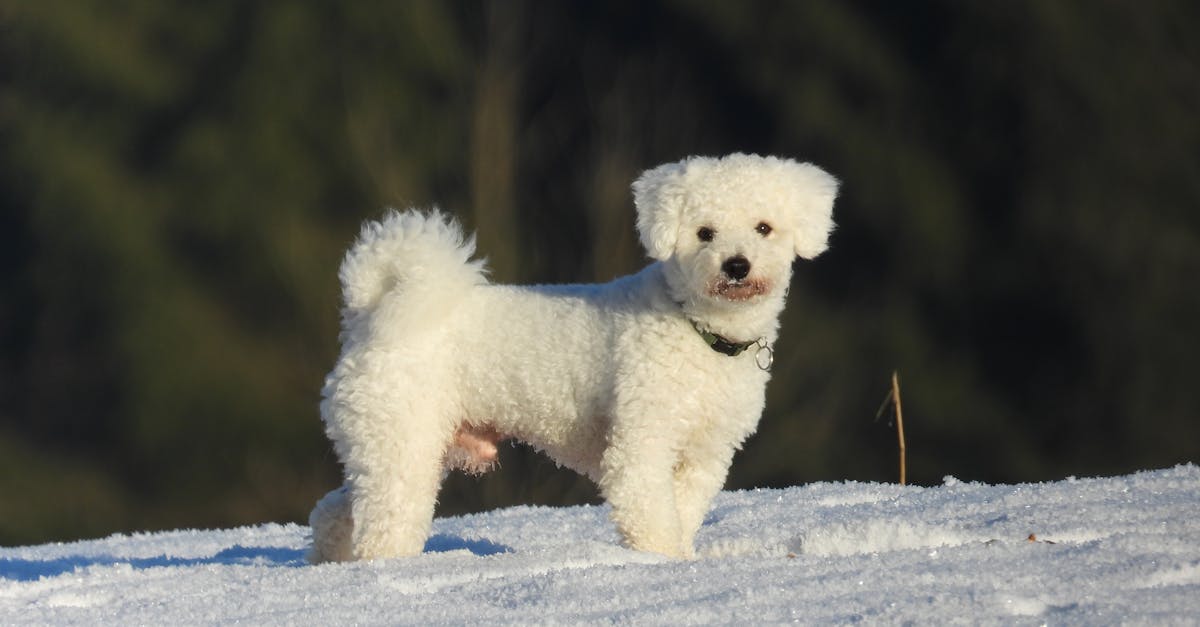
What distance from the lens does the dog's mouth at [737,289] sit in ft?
16.0

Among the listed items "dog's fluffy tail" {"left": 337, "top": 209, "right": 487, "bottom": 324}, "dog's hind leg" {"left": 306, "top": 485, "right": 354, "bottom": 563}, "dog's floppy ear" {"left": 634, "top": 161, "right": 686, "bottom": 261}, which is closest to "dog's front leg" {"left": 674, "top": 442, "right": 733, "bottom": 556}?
"dog's floppy ear" {"left": 634, "top": 161, "right": 686, "bottom": 261}

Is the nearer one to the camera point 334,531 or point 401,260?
point 401,260

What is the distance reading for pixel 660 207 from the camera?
5086 millimetres

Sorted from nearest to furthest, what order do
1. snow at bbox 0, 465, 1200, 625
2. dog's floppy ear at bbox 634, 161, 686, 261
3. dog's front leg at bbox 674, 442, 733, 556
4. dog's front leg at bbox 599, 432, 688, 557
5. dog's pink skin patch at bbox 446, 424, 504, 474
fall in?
snow at bbox 0, 465, 1200, 625 < dog's front leg at bbox 599, 432, 688, 557 < dog's floppy ear at bbox 634, 161, 686, 261 < dog's front leg at bbox 674, 442, 733, 556 < dog's pink skin patch at bbox 446, 424, 504, 474

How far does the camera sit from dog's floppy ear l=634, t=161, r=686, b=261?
5.02 meters

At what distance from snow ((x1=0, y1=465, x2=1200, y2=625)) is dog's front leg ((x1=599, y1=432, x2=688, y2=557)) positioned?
11cm

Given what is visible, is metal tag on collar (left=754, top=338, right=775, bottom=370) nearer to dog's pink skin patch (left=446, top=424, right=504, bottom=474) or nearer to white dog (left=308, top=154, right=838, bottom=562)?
white dog (left=308, top=154, right=838, bottom=562)

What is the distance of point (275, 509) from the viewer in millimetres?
12352

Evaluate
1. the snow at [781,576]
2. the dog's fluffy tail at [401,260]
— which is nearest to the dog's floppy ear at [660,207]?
the dog's fluffy tail at [401,260]

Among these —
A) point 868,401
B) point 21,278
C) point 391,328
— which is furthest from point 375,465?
point 21,278

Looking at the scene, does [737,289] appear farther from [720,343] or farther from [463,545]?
[463,545]

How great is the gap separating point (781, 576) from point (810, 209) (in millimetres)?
1436

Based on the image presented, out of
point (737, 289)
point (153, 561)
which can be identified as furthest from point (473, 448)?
point (153, 561)

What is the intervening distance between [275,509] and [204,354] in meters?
3.05
